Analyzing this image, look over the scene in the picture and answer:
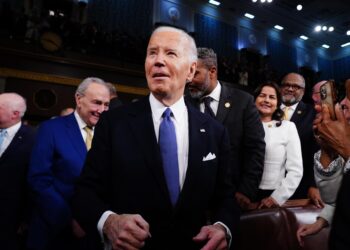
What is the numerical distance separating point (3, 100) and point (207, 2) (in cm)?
1030

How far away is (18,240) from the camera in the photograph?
2.63 metres

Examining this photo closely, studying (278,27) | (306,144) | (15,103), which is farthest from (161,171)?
(278,27)

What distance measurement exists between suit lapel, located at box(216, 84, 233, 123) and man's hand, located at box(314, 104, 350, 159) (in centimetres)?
92

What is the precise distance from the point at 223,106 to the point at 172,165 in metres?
0.92

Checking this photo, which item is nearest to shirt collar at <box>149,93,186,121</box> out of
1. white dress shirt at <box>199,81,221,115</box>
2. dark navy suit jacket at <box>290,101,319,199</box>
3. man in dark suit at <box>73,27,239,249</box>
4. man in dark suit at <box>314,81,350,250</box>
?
man in dark suit at <box>73,27,239,249</box>

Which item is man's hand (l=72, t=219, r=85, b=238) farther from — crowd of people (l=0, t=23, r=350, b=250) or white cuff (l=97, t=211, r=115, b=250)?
white cuff (l=97, t=211, r=115, b=250)

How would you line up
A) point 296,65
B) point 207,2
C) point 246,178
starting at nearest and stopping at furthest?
point 246,178 → point 207,2 → point 296,65

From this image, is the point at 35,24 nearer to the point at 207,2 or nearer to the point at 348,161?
the point at 207,2

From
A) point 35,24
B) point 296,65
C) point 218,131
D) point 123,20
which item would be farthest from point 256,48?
point 218,131

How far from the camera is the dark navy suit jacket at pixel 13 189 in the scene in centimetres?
253

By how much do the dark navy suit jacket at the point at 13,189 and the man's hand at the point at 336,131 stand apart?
2.38 meters

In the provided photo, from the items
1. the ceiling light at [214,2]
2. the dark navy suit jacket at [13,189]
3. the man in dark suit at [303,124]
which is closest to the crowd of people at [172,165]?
the man in dark suit at [303,124]

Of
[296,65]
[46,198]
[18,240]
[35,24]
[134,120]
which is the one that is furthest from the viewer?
[296,65]

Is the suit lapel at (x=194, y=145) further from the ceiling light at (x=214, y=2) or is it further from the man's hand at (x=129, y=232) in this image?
the ceiling light at (x=214, y=2)
